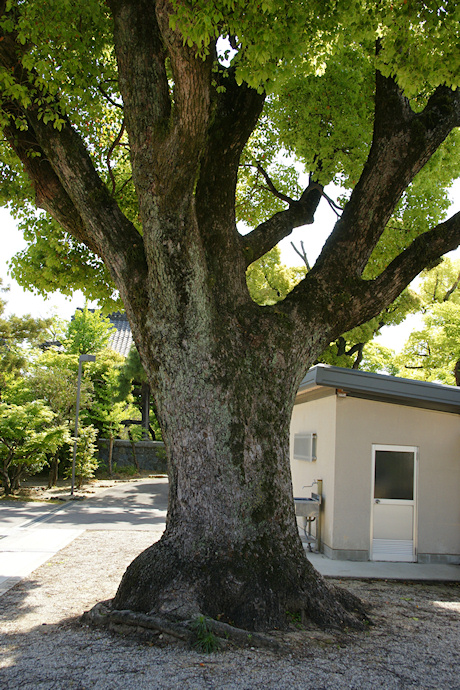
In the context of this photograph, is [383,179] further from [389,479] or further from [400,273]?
[389,479]

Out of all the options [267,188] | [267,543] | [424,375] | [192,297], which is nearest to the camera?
[267,543]

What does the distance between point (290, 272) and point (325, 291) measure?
54.7ft

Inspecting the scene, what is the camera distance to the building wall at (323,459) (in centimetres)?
890

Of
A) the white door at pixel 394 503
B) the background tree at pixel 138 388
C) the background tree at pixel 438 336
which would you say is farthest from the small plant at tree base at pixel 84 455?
the background tree at pixel 438 336

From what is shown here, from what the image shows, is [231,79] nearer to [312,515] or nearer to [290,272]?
[312,515]

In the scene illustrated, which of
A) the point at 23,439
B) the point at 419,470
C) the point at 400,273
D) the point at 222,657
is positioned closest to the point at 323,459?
the point at 419,470

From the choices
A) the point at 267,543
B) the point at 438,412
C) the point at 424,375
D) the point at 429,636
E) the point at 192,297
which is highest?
the point at 424,375

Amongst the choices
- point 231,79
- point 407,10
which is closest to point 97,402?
point 231,79

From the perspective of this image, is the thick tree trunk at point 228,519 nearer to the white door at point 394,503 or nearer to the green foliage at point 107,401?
the white door at point 394,503

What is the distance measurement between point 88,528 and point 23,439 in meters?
5.70

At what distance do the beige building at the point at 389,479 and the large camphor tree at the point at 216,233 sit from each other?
3.43 metres

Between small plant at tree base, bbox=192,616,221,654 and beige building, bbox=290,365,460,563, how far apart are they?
4.78 metres

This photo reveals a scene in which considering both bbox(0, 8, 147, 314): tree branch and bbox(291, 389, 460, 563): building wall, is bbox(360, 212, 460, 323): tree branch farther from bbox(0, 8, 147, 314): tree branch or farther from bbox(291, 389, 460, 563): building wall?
bbox(291, 389, 460, 563): building wall

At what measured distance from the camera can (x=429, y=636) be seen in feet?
16.2
